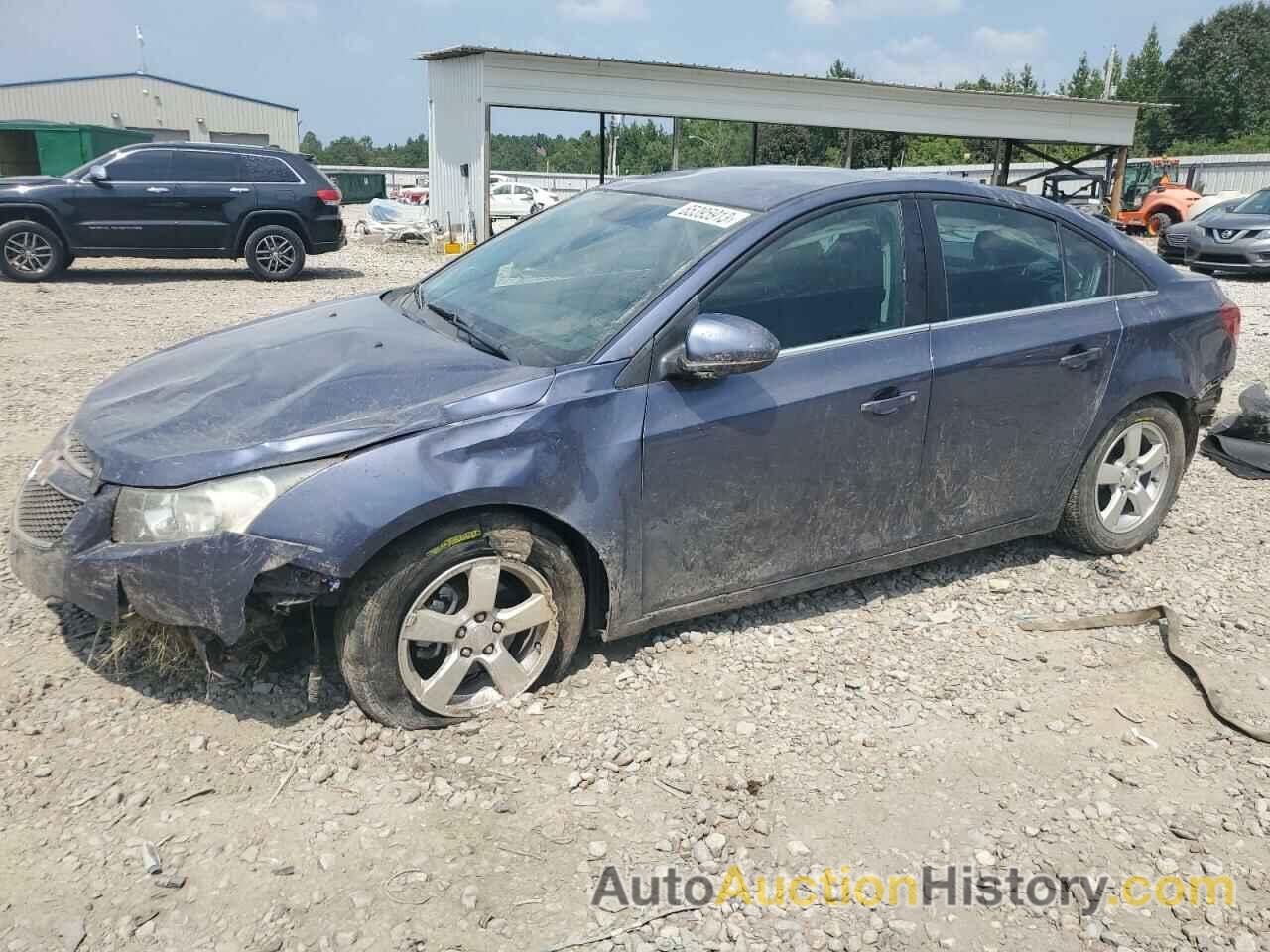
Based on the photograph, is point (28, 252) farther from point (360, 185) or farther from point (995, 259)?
point (360, 185)

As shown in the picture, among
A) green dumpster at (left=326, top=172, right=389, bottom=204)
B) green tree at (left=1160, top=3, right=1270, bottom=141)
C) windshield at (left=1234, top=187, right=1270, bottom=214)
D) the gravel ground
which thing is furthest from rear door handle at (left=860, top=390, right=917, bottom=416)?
green tree at (left=1160, top=3, right=1270, bottom=141)

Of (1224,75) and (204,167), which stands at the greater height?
(1224,75)

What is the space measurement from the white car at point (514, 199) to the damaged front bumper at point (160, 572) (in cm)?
3072

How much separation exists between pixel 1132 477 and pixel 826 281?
198 cm

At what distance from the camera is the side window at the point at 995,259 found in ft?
12.8

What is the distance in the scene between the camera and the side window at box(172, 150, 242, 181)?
1382 cm

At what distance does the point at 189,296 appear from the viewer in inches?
510

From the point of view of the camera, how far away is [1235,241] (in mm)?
16359

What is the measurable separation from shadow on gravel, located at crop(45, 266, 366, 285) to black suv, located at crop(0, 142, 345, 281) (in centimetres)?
44

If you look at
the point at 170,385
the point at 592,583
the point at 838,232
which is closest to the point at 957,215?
the point at 838,232

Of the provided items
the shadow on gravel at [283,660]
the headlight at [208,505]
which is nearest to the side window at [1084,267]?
the shadow on gravel at [283,660]

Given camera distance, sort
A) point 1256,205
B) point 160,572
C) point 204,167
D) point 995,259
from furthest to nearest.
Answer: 1. point 1256,205
2. point 204,167
3. point 995,259
4. point 160,572

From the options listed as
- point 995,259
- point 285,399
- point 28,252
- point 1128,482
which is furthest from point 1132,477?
point 28,252

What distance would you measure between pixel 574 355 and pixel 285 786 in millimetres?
1583
